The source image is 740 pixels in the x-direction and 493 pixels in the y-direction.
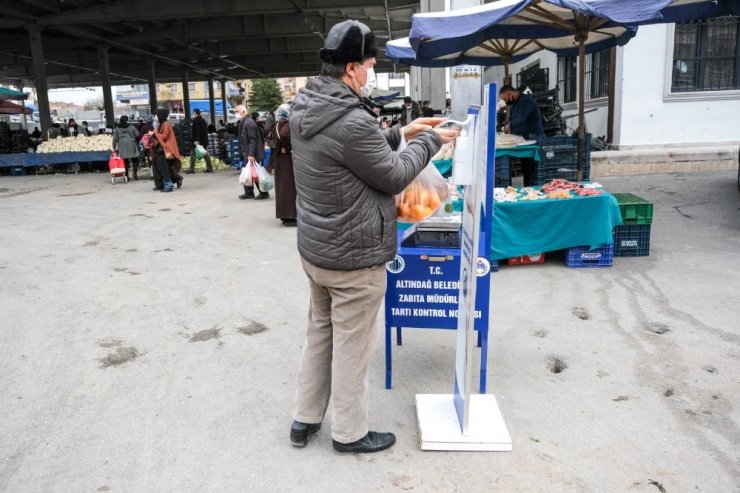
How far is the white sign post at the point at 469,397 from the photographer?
2.79 m

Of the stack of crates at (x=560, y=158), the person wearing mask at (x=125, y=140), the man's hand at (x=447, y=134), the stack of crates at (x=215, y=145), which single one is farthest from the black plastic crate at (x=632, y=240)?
the stack of crates at (x=215, y=145)

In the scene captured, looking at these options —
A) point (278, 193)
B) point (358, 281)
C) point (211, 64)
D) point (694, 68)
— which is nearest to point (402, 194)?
point (358, 281)

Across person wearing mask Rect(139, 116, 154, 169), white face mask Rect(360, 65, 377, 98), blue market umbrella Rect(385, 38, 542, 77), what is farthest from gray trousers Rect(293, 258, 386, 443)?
person wearing mask Rect(139, 116, 154, 169)

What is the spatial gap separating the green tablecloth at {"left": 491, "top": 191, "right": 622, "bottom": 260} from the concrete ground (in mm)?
297

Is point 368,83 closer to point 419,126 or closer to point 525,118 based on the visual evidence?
point 419,126

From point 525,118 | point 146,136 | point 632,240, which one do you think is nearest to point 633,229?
point 632,240

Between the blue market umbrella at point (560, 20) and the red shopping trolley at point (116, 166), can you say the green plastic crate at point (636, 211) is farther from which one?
the red shopping trolley at point (116, 166)

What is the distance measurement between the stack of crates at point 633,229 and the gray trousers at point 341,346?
459 cm

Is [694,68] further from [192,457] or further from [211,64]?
[211,64]

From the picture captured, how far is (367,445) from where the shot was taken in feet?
9.99

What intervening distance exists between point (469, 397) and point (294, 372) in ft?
4.85

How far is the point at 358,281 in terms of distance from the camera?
277cm

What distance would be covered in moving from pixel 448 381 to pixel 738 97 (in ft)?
39.2

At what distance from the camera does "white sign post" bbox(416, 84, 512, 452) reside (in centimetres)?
279
